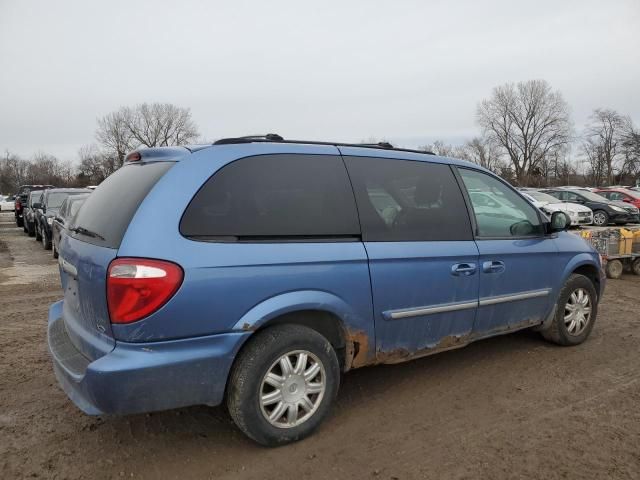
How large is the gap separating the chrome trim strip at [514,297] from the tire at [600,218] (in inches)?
688

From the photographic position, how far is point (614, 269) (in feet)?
30.2

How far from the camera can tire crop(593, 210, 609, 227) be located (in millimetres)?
19250

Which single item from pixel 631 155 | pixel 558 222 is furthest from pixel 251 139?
pixel 631 155

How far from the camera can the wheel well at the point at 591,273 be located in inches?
193

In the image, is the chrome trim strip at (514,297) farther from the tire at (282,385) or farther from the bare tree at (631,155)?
the bare tree at (631,155)

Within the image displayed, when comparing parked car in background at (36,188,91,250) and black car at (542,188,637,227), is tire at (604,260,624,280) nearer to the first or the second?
black car at (542,188,637,227)

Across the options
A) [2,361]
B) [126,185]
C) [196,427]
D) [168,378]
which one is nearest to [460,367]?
[196,427]

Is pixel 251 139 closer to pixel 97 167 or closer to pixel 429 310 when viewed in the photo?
pixel 429 310

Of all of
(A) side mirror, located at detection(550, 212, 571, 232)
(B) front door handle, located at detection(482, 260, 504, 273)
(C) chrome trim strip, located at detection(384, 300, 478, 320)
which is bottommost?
(C) chrome trim strip, located at detection(384, 300, 478, 320)

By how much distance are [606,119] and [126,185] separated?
74.1 meters

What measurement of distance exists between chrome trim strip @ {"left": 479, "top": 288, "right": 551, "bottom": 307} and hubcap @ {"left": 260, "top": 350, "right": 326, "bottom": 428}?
60.8 inches

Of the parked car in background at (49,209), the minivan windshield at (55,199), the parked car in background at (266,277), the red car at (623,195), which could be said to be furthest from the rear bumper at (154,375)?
the red car at (623,195)

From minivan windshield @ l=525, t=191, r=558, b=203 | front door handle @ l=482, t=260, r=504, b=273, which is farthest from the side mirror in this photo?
minivan windshield @ l=525, t=191, r=558, b=203

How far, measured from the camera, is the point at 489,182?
428cm
